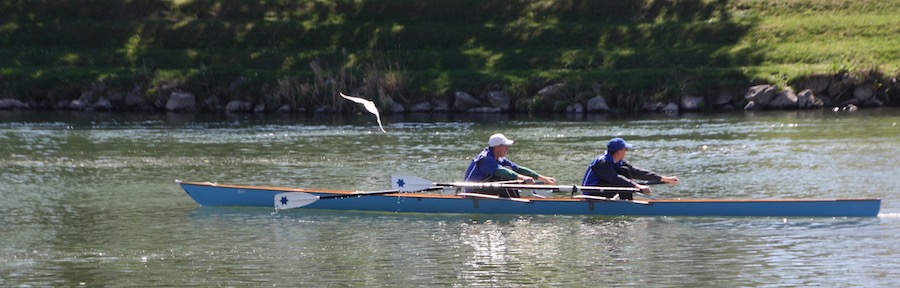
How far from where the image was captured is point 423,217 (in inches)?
854

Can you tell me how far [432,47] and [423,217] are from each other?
84.3 feet

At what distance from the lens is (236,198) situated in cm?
2259

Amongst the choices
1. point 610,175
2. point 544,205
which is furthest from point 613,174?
point 544,205

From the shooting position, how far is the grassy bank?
42.2 m

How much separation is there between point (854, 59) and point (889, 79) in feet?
4.60

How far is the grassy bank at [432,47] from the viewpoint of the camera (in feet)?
138

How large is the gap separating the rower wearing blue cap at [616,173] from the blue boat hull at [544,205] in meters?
0.36

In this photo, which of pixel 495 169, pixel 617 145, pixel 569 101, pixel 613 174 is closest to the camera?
pixel 617 145

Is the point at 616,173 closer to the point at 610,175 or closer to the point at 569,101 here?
the point at 610,175

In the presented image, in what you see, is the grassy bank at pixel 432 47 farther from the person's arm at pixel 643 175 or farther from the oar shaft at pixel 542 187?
the oar shaft at pixel 542 187

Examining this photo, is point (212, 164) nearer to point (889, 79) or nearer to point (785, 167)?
point (785, 167)

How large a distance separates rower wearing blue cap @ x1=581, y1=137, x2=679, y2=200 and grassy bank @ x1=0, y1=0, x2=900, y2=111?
20.0m

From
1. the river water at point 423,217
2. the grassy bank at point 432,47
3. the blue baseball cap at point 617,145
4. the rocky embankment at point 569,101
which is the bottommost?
the river water at point 423,217

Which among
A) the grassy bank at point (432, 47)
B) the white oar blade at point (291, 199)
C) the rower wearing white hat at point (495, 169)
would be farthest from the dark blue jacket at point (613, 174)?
the grassy bank at point (432, 47)
